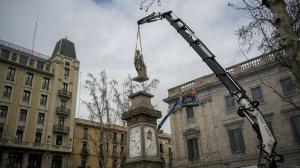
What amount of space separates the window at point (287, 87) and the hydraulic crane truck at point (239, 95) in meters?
12.7

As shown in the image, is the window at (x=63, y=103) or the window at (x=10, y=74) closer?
the window at (x=10, y=74)

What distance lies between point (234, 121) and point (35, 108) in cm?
2975

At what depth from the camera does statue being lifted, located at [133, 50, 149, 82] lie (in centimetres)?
1136

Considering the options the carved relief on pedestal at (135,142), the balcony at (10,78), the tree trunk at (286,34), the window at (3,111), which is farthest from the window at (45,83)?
the tree trunk at (286,34)

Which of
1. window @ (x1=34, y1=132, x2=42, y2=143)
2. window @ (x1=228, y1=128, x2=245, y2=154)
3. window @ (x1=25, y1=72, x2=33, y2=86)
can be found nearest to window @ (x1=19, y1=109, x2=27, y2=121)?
window @ (x1=34, y1=132, x2=42, y2=143)

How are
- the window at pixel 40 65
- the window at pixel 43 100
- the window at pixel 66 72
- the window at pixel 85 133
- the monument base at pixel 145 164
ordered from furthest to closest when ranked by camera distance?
the window at pixel 66 72
the window at pixel 85 133
the window at pixel 40 65
the window at pixel 43 100
the monument base at pixel 145 164

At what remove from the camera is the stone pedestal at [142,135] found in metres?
9.77

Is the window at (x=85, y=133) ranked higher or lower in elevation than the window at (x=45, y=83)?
lower

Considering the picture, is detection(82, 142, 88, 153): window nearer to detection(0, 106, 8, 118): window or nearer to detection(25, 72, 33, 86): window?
detection(25, 72, 33, 86): window

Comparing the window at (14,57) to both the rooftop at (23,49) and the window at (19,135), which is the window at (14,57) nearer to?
the rooftop at (23,49)

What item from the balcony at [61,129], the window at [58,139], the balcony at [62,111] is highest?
the balcony at [62,111]

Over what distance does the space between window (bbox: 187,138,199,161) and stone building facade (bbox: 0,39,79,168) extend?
2222 centimetres

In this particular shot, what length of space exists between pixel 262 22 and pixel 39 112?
120ft

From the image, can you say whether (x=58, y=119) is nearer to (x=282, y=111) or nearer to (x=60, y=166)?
(x=60, y=166)
